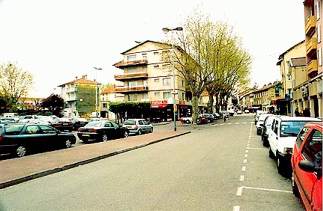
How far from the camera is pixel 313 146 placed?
6.03 metres

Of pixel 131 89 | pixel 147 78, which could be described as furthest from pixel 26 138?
pixel 131 89

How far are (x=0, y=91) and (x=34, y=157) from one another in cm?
5556

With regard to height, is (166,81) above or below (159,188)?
above

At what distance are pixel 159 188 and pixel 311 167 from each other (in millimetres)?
4134

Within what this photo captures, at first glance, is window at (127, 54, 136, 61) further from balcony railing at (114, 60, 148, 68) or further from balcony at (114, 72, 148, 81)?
balcony at (114, 72, 148, 81)

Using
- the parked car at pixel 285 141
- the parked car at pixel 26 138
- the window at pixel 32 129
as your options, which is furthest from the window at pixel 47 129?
the parked car at pixel 285 141

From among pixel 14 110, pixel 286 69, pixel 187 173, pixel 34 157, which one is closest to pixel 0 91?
pixel 14 110

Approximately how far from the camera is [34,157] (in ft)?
45.9

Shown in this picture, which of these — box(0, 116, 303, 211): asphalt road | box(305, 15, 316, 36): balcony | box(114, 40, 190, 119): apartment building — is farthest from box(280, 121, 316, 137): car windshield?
box(114, 40, 190, 119): apartment building

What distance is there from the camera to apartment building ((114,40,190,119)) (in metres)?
68.9

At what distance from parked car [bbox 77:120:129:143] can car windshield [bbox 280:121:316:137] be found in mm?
13185

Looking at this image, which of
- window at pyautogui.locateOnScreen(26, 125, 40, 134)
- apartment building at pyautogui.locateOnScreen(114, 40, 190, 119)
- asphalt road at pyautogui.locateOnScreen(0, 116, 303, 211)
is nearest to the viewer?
asphalt road at pyautogui.locateOnScreen(0, 116, 303, 211)

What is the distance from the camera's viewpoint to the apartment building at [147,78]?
6894cm

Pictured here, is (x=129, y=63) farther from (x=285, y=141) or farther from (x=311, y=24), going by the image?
(x=285, y=141)
